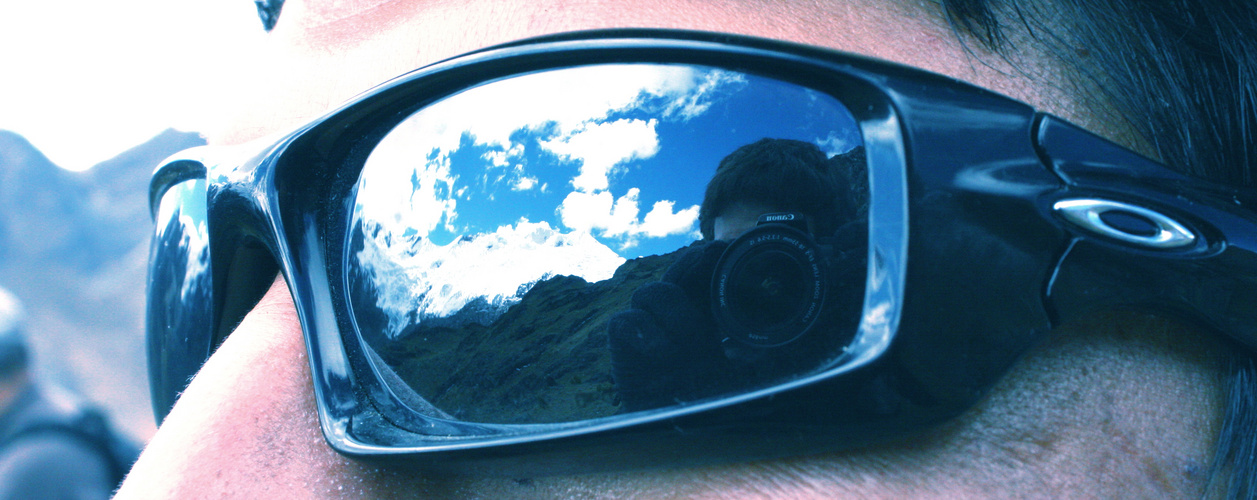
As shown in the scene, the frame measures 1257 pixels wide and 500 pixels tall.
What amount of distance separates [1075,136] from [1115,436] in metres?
0.24

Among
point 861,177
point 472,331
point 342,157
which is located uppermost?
point 861,177

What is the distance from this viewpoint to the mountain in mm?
3457

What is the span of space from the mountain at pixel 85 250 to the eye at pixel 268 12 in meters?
2.31

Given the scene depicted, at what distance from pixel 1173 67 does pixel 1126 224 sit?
0.22 m

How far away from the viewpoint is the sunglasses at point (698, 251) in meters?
0.57

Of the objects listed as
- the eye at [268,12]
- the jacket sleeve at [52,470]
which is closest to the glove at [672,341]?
the eye at [268,12]

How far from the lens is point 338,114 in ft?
2.75

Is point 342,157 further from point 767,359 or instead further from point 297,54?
point 767,359

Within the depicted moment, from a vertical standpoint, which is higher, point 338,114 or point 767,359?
point 338,114

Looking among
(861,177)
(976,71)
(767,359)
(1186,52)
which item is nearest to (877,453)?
(767,359)

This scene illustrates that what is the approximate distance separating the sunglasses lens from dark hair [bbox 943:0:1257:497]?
227 mm

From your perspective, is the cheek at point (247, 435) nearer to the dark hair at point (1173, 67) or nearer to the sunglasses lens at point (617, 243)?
the sunglasses lens at point (617, 243)

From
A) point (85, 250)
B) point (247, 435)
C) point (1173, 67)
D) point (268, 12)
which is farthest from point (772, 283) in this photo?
point (85, 250)

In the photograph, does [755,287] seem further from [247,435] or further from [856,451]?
[247,435]
